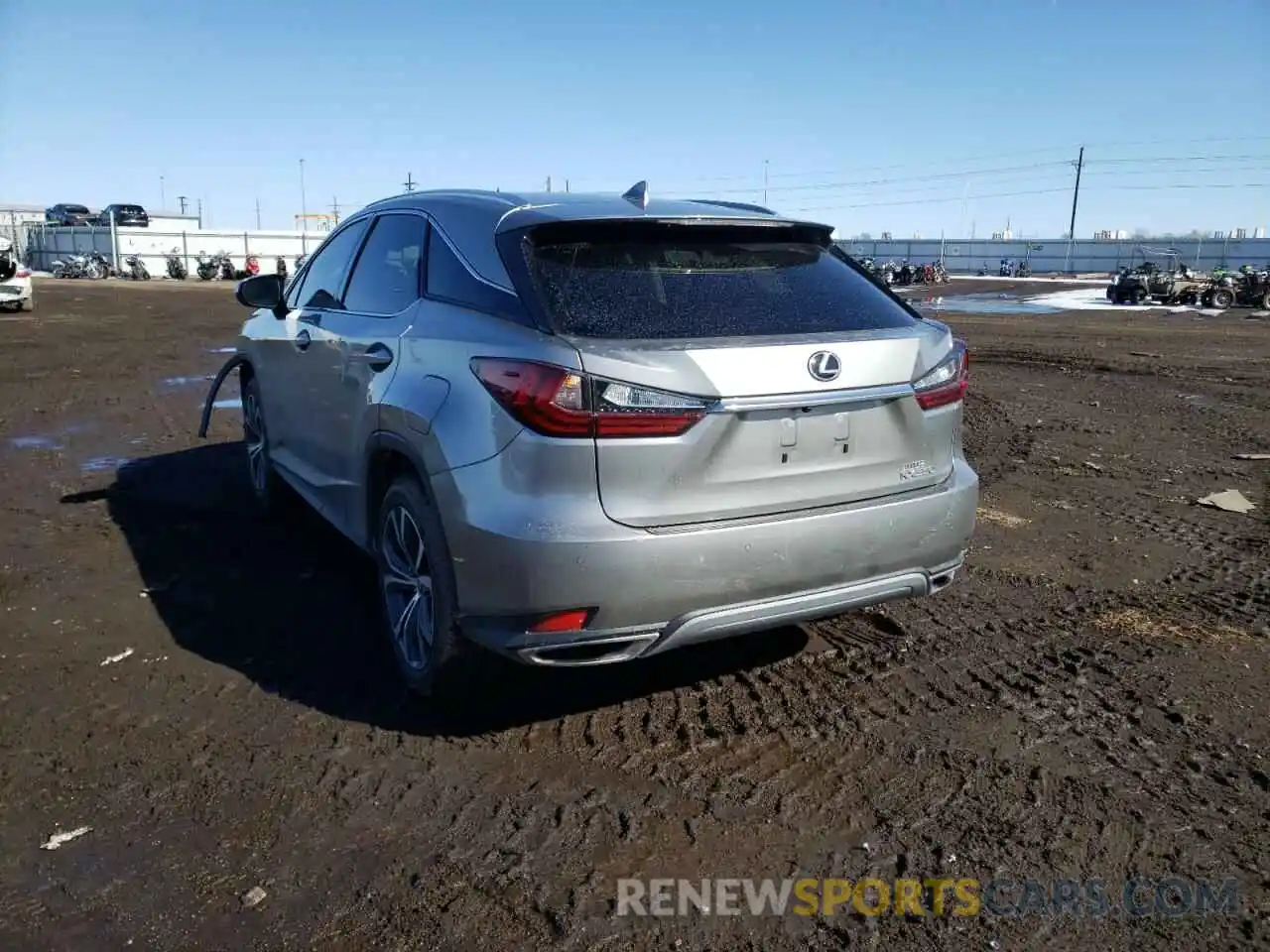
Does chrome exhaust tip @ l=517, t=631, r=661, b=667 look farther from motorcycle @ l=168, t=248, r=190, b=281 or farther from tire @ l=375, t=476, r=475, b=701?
motorcycle @ l=168, t=248, r=190, b=281

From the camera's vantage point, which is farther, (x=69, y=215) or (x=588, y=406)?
(x=69, y=215)

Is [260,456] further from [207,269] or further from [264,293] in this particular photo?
[207,269]

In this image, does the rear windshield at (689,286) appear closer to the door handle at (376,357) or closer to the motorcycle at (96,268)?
the door handle at (376,357)

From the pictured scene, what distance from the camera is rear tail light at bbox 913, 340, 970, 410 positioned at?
3.38 metres

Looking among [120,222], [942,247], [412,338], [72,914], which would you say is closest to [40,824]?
[72,914]

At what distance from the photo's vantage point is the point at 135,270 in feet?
177

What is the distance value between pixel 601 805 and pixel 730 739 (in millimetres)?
569

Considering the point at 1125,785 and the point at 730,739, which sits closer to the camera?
the point at 1125,785

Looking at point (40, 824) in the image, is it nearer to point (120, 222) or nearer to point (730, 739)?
point (730, 739)

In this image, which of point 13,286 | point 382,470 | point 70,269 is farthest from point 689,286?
point 70,269

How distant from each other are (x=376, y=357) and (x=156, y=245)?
216 feet

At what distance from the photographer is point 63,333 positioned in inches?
696

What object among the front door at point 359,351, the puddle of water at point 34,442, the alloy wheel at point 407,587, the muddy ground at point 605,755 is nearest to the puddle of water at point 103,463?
the puddle of water at point 34,442

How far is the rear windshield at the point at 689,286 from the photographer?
3.09 metres
